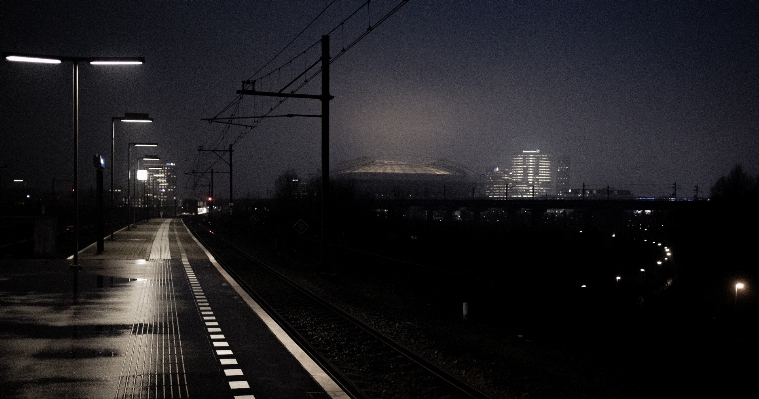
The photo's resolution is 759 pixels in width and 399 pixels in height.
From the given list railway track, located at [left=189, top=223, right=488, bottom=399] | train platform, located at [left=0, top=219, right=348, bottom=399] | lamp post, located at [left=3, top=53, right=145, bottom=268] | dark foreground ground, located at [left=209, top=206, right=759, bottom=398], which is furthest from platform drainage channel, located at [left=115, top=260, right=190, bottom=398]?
lamp post, located at [left=3, top=53, right=145, bottom=268]

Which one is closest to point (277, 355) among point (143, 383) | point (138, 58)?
point (143, 383)

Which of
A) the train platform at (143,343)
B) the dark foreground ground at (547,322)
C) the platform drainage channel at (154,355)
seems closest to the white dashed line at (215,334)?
the train platform at (143,343)

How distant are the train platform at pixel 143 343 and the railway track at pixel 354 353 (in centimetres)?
40

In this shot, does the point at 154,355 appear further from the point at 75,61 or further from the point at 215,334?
the point at 75,61

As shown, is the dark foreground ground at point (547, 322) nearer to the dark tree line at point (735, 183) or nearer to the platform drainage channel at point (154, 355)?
the platform drainage channel at point (154, 355)

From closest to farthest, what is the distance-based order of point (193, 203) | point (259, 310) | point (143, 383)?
point (143, 383)
point (259, 310)
point (193, 203)

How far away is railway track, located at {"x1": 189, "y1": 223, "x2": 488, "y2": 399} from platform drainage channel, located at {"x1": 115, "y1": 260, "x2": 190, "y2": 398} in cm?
238

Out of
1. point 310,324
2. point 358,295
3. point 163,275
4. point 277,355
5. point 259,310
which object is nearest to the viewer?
point 277,355

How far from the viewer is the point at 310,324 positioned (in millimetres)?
16562

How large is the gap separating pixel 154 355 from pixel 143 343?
1.21 m

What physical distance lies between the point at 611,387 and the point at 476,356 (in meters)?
2.69

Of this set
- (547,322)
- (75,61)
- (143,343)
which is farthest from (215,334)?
(75,61)

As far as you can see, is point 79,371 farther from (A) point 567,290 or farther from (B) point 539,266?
(B) point 539,266

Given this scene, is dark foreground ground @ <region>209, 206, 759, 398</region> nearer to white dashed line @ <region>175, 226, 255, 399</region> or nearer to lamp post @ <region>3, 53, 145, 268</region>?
white dashed line @ <region>175, 226, 255, 399</region>
